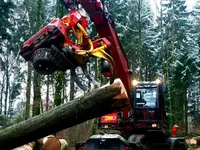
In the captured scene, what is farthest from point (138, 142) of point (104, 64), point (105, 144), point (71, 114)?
point (71, 114)

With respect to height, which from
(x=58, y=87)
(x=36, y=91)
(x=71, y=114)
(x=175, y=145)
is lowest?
(x=175, y=145)

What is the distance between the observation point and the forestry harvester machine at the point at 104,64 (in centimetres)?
721

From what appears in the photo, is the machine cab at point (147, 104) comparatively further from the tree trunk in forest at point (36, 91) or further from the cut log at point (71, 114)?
the tree trunk in forest at point (36, 91)

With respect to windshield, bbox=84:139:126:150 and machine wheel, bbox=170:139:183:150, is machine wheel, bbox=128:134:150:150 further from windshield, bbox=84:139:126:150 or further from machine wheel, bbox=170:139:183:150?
machine wheel, bbox=170:139:183:150

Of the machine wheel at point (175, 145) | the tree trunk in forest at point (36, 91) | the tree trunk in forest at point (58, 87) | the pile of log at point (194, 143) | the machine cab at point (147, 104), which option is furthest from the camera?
the pile of log at point (194, 143)

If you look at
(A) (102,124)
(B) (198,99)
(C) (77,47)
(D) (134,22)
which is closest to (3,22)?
(A) (102,124)

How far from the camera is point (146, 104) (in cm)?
1021

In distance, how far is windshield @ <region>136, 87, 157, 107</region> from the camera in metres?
10.1

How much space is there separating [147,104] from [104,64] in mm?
2796

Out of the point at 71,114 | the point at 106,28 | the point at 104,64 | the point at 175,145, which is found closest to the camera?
the point at 71,114

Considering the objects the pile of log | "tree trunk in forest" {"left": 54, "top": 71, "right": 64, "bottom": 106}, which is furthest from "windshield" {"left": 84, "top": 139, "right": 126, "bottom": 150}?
the pile of log

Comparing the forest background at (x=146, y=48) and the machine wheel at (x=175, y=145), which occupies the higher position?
the forest background at (x=146, y=48)

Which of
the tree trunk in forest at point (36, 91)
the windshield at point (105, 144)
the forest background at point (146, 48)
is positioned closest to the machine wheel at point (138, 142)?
the windshield at point (105, 144)

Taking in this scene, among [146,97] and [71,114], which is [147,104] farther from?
[71,114]
